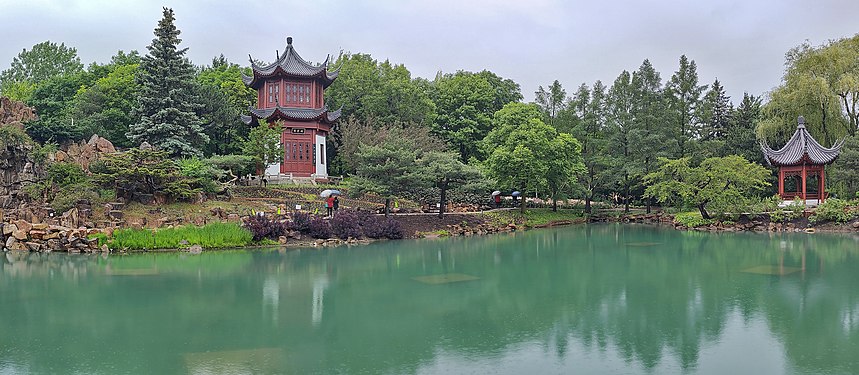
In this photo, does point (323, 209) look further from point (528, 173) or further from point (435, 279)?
point (435, 279)

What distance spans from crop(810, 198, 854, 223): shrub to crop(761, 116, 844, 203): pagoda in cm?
226

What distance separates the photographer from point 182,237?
19.1 metres

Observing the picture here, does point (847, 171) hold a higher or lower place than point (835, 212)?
higher

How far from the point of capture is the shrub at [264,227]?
65.3 feet

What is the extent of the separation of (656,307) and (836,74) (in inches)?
1005

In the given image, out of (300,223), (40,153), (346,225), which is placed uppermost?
(40,153)

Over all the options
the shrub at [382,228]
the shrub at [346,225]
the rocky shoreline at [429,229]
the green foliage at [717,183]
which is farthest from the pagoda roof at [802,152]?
the shrub at [346,225]

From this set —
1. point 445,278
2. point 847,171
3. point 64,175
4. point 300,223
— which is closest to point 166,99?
point 64,175

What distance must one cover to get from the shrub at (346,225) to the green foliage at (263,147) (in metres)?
6.78

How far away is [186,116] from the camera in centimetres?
2633

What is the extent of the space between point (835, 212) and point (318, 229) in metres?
20.2

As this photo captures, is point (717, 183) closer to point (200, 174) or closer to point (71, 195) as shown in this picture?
point (200, 174)

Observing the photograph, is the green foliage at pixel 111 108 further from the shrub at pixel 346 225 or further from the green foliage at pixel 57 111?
the shrub at pixel 346 225

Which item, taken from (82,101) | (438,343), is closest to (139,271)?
(438,343)
